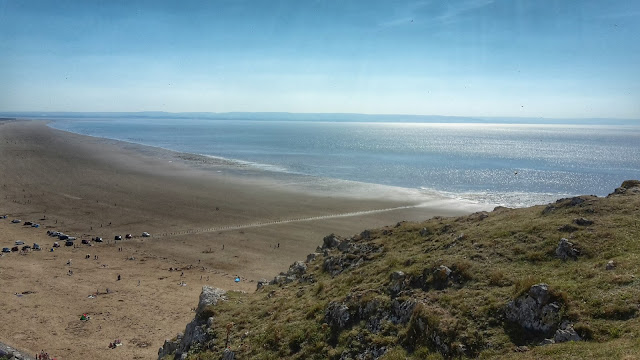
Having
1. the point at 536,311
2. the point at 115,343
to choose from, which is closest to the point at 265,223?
the point at 115,343

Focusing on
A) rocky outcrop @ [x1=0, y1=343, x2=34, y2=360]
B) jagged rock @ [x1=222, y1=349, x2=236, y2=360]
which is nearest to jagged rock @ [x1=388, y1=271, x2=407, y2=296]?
jagged rock @ [x1=222, y1=349, x2=236, y2=360]

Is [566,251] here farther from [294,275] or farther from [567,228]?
[294,275]

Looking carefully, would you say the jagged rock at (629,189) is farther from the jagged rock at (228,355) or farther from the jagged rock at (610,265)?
the jagged rock at (228,355)

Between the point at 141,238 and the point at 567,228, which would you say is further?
the point at 141,238

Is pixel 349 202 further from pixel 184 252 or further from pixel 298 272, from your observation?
pixel 298 272

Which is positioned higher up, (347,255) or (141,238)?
(347,255)

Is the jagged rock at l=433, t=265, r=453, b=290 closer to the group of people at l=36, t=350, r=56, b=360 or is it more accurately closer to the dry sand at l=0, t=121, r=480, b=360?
the dry sand at l=0, t=121, r=480, b=360

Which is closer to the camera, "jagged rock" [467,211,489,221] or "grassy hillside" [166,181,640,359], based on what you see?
"grassy hillside" [166,181,640,359]
